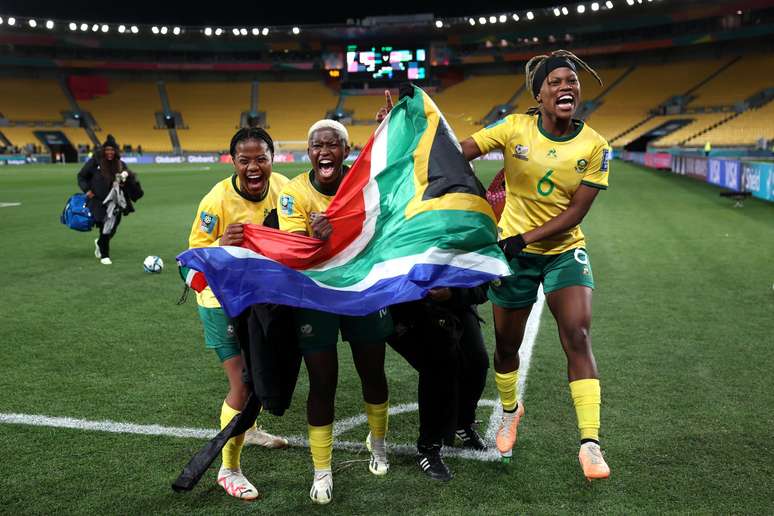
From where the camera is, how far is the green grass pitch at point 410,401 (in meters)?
3.33

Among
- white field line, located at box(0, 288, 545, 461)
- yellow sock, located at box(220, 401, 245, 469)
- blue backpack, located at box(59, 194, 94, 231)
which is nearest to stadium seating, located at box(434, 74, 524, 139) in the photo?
blue backpack, located at box(59, 194, 94, 231)

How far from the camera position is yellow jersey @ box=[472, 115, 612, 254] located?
3535 mm

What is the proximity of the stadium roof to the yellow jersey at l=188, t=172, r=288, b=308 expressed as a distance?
54566 millimetres

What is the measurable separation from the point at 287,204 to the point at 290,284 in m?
0.42

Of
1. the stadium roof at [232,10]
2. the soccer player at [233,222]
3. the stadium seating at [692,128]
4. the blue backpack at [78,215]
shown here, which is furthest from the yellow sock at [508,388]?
the stadium roof at [232,10]

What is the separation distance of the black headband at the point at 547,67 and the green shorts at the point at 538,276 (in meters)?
0.92

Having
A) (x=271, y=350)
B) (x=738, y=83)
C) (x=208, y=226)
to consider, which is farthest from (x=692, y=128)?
(x=271, y=350)

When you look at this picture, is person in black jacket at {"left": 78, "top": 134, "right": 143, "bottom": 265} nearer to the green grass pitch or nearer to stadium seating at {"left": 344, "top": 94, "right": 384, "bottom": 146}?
the green grass pitch

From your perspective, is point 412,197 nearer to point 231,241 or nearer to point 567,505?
point 231,241

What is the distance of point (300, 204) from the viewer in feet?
11.0

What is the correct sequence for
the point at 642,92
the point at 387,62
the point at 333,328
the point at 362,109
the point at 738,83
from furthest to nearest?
the point at 362,109 → the point at 642,92 → the point at 387,62 → the point at 738,83 → the point at 333,328

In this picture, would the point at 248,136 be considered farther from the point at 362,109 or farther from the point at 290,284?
the point at 362,109

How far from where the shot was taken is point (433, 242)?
3.27 meters

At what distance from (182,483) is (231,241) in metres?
1.18
